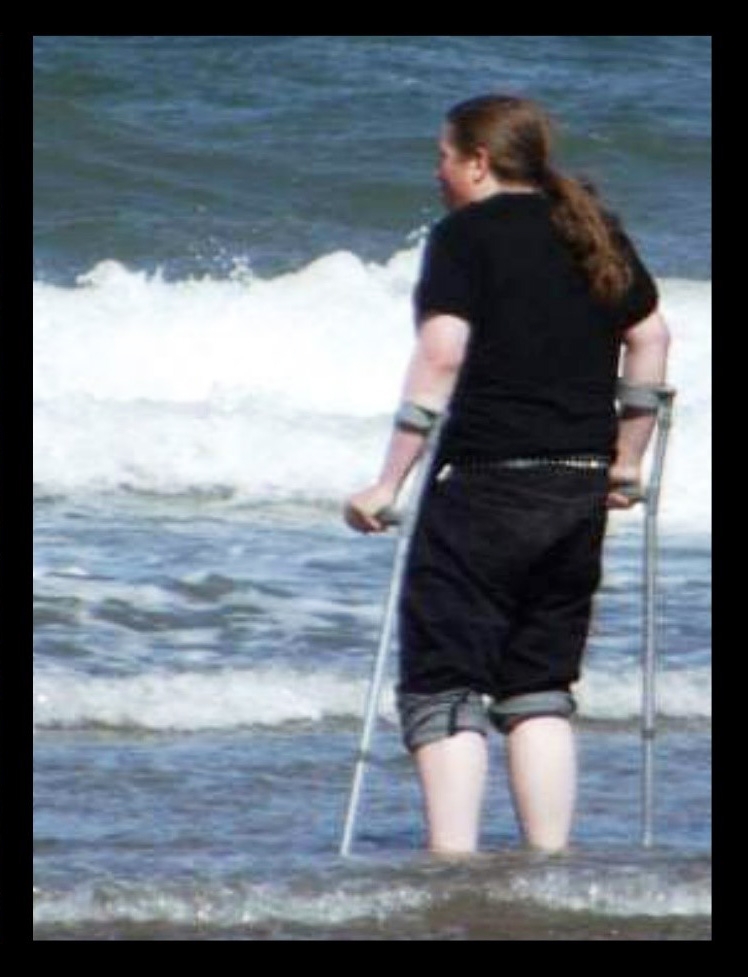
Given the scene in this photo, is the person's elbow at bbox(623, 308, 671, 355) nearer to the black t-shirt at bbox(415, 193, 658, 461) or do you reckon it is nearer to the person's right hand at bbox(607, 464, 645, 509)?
the black t-shirt at bbox(415, 193, 658, 461)

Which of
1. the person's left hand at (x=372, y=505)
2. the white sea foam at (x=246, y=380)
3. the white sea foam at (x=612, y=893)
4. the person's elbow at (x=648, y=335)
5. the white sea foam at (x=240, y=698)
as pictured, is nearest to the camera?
the white sea foam at (x=612, y=893)

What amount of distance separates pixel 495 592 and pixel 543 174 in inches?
33.0

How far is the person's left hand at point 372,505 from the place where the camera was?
19.6 ft

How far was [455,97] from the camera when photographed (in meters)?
20.7

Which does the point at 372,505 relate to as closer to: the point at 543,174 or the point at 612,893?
the point at 543,174

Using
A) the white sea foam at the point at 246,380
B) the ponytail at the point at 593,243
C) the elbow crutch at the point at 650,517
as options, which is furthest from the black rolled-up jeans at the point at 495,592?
the white sea foam at the point at 246,380

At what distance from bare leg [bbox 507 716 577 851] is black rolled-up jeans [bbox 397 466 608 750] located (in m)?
0.04

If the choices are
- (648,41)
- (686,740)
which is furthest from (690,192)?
(686,740)

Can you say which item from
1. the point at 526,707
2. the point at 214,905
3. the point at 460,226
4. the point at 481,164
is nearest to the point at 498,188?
the point at 481,164

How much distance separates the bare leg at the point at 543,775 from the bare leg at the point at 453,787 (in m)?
0.08

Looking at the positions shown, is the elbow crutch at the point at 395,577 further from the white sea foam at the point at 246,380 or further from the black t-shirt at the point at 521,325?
the white sea foam at the point at 246,380

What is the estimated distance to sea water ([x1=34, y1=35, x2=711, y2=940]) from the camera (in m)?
6.03
